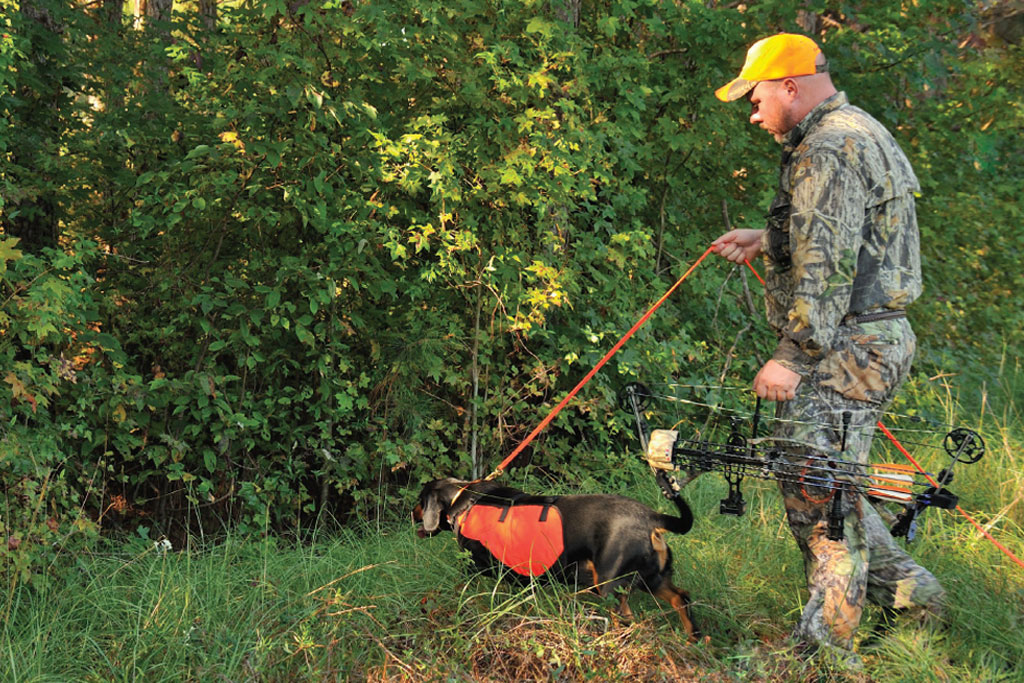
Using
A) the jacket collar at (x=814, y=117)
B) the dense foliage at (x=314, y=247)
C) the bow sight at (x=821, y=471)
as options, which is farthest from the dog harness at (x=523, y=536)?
the jacket collar at (x=814, y=117)

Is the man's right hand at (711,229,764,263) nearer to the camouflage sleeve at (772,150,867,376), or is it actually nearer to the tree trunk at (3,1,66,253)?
the camouflage sleeve at (772,150,867,376)

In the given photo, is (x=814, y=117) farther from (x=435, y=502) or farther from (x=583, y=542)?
(x=435, y=502)

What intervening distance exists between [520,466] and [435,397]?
70 cm

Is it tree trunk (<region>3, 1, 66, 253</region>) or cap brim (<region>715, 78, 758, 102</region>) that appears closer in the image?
cap brim (<region>715, 78, 758, 102</region>)

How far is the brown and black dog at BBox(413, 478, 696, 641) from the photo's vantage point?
3.89 metres

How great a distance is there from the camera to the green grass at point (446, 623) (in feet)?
11.3

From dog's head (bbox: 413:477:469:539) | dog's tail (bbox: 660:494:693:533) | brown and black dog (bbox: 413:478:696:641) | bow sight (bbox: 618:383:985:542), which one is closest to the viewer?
bow sight (bbox: 618:383:985:542)

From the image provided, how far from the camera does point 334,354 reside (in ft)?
18.0

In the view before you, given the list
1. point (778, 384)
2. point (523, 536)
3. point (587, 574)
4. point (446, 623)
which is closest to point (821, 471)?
point (778, 384)

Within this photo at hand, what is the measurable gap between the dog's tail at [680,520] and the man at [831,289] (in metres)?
0.38

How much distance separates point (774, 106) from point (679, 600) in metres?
1.90

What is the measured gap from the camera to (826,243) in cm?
330

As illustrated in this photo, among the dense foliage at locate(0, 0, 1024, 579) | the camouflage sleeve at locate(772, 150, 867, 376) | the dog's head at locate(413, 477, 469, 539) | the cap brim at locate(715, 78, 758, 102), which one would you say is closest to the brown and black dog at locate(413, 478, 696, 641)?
the dog's head at locate(413, 477, 469, 539)

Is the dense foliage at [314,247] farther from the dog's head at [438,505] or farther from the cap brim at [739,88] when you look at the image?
the cap brim at [739,88]
